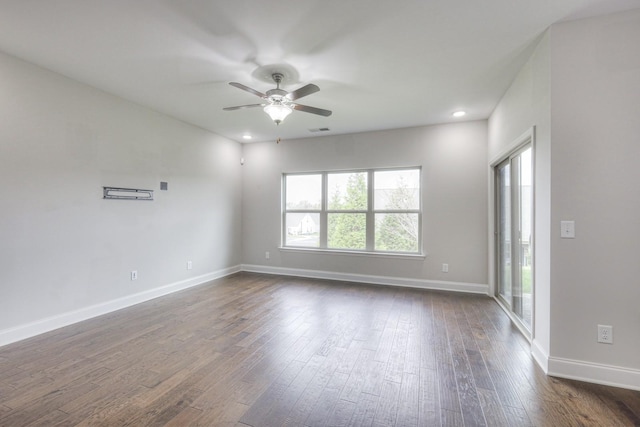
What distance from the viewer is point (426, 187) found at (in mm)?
4789

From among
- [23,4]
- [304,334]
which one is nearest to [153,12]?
[23,4]

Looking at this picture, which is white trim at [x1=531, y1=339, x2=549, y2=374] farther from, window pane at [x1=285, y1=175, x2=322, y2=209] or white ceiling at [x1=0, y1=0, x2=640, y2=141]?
window pane at [x1=285, y1=175, x2=322, y2=209]

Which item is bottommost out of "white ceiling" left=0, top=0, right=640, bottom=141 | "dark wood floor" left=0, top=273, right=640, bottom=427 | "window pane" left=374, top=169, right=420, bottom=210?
"dark wood floor" left=0, top=273, right=640, bottom=427

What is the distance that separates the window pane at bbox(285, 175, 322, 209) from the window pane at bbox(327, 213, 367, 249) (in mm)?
467

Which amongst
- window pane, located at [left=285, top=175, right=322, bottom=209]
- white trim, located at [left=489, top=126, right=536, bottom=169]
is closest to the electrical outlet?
white trim, located at [left=489, top=126, right=536, bottom=169]

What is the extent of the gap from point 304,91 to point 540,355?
3068mm

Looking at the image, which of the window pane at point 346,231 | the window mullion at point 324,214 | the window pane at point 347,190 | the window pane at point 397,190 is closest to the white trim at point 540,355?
the window pane at point 397,190

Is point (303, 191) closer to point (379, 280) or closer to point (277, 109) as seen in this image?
point (379, 280)

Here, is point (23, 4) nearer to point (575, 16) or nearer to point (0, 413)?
point (0, 413)

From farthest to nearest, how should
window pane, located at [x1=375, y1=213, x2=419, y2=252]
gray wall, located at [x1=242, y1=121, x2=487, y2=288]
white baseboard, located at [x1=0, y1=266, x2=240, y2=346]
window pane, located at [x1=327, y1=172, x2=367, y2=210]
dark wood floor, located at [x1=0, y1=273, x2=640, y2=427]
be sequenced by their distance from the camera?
window pane, located at [x1=327, y1=172, x2=367, y2=210]
window pane, located at [x1=375, y1=213, x2=419, y2=252]
gray wall, located at [x1=242, y1=121, x2=487, y2=288]
white baseboard, located at [x1=0, y1=266, x2=240, y2=346]
dark wood floor, located at [x1=0, y1=273, x2=640, y2=427]

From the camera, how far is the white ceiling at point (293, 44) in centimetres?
206

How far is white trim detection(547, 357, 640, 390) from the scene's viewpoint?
2.05m

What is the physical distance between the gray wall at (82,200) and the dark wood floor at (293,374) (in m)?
0.51

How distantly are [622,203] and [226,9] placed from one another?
3.18m
